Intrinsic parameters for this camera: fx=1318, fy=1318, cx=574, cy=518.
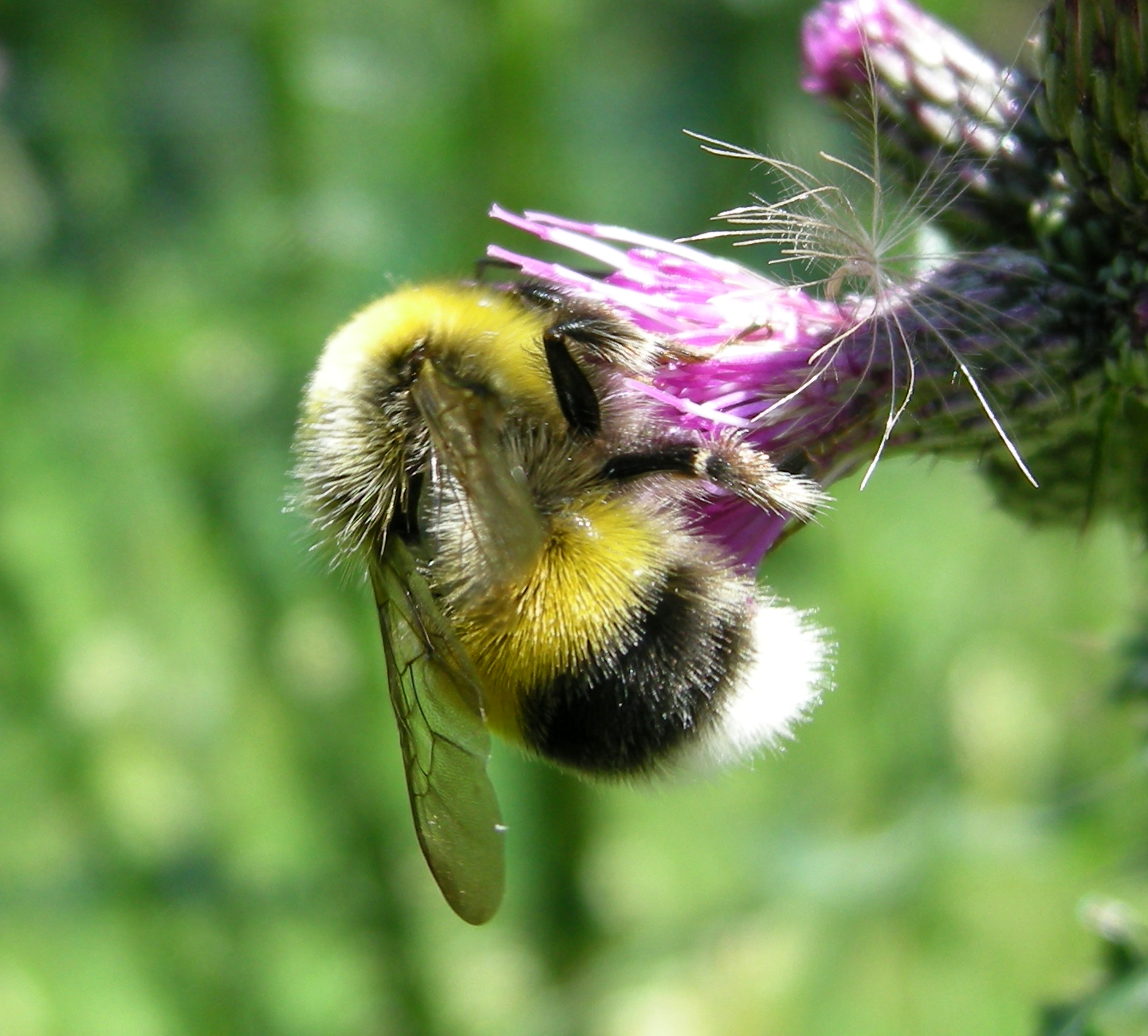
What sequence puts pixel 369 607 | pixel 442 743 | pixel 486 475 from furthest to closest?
pixel 369 607 < pixel 442 743 < pixel 486 475

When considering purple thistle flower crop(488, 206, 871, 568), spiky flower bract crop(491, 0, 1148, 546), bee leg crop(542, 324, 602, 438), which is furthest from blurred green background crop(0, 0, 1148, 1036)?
bee leg crop(542, 324, 602, 438)

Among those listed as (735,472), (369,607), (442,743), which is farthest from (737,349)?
(369,607)

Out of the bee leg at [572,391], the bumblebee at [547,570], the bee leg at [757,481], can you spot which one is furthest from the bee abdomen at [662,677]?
the bee leg at [572,391]

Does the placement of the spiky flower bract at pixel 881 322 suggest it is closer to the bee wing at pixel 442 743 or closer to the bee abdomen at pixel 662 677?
the bee abdomen at pixel 662 677

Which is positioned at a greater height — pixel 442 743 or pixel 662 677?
pixel 662 677

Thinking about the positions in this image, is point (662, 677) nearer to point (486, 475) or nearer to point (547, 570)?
point (547, 570)

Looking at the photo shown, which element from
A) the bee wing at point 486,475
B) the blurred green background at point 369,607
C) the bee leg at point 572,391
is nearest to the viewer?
the bee wing at point 486,475

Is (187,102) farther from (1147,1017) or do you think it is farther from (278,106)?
(1147,1017)
